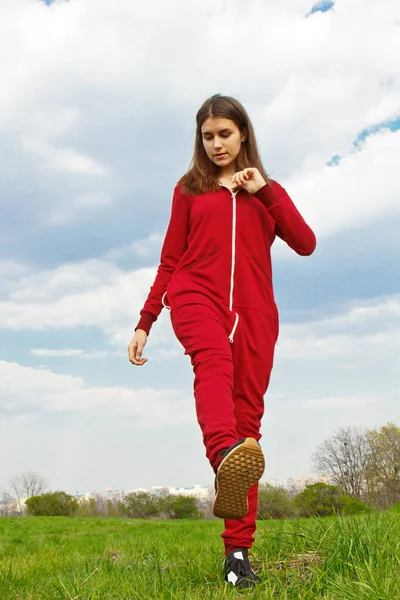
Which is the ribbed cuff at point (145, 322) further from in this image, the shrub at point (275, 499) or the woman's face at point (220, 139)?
the shrub at point (275, 499)

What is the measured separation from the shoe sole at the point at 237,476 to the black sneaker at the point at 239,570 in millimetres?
410

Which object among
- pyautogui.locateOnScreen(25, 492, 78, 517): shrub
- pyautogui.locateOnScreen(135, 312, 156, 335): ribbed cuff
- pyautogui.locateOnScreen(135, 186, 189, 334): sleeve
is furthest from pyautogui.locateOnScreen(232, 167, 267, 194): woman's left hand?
→ pyautogui.locateOnScreen(25, 492, 78, 517): shrub

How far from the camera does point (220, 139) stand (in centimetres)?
353

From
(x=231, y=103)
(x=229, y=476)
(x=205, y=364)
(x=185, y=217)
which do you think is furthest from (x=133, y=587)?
(x=231, y=103)

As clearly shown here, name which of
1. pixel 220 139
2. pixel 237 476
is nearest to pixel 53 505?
pixel 220 139

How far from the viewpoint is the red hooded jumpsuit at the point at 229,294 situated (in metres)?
3.09

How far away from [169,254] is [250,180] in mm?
676

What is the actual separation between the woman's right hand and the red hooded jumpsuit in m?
0.06

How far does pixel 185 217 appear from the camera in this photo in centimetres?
366

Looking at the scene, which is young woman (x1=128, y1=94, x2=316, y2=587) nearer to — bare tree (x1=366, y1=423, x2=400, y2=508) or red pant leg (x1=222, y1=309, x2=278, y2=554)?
red pant leg (x1=222, y1=309, x2=278, y2=554)

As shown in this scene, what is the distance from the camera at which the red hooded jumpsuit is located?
309cm

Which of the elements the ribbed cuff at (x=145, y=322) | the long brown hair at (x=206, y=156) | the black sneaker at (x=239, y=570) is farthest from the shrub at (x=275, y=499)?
the long brown hair at (x=206, y=156)

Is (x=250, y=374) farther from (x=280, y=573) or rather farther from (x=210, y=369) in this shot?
Result: (x=280, y=573)

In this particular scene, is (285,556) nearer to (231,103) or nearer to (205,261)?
(205,261)
